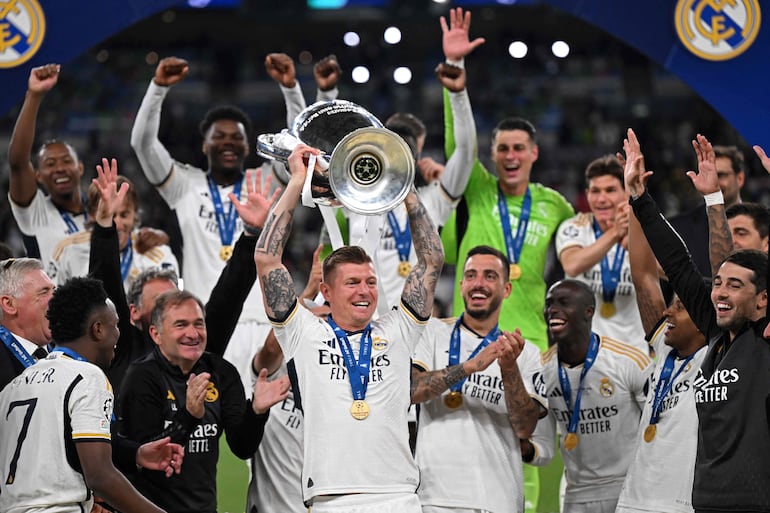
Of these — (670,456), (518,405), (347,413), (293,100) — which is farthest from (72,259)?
(670,456)

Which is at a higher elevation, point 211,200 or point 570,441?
point 211,200

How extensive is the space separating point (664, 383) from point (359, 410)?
1.63 metres

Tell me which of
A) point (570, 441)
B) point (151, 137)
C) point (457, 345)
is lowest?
point (570, 441)

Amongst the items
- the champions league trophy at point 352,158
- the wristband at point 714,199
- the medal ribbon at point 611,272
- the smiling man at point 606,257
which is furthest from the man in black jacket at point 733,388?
the medal ribbon at point 611,272

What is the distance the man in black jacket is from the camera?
5082 mm

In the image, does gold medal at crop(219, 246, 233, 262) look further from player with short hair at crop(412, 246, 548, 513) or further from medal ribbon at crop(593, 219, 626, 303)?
medal ribbon at crop(593, 219, 626, 303)

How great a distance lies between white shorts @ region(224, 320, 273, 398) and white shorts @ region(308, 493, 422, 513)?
8.23 ft

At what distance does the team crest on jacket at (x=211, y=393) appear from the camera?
19.7 ft

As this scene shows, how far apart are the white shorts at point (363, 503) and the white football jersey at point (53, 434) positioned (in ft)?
3.22

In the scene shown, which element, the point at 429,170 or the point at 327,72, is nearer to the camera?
the point at 327,72

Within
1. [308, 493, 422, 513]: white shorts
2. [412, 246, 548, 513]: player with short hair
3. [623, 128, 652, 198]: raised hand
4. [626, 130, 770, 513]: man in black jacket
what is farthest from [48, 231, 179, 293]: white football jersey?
[626, 130, 770, 513]: man in black jacket

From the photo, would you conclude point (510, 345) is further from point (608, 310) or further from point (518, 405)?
point (608, 310)

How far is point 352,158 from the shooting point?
543 cm

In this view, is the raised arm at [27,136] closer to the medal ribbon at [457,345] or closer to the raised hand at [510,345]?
the medal ribbon at [457,345]
